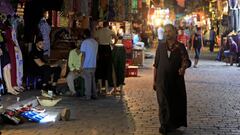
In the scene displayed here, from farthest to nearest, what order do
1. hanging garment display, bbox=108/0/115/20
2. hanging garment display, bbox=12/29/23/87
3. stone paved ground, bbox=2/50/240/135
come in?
hanging garment display, bbox=108/0/115/20 → hanging garment display, bbox=12/29/23/87 → stone paved ground, bbox=2/50/240/135

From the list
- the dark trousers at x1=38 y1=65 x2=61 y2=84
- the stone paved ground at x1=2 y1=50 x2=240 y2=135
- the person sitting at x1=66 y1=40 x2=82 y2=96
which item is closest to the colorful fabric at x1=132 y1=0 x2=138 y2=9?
the stone paved ground at x1=2 y1=50 x2=240 y2=135

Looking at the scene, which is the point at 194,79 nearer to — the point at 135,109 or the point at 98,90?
the point at 98,90

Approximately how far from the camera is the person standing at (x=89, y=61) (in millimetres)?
12789

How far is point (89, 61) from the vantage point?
41.9 feet

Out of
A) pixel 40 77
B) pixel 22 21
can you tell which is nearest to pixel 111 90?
pixel 40 77

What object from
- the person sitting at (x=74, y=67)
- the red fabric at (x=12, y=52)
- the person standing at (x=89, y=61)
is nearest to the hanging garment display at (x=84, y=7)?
the person sitting at (x=74, y=67)

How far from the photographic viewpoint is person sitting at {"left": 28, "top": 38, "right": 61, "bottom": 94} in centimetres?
1373

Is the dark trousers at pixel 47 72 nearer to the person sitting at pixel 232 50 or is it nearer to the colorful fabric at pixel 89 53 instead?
the colorful fabric at pixel 89 53

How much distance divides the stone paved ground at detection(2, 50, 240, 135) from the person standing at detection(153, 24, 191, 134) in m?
0.39

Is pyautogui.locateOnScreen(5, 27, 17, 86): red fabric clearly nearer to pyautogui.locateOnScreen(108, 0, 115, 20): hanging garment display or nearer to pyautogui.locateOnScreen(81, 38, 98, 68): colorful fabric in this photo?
pyautogui.locateOnScreen(81, 38, 98, 68): colorful fabric

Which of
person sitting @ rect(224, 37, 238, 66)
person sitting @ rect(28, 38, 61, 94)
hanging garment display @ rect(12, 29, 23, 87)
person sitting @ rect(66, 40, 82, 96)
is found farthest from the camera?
person sitting @ rect(224, 37, 238, 66)

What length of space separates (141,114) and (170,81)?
2.15 metres

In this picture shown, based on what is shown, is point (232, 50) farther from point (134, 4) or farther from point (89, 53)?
point (89, 53)

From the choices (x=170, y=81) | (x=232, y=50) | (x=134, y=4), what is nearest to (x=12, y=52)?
(x=170, y=81)
